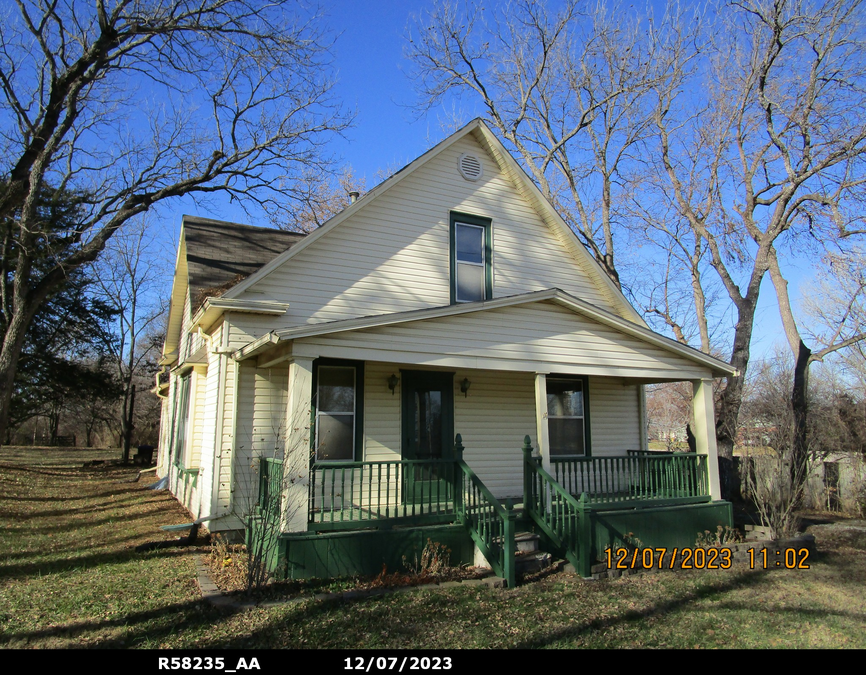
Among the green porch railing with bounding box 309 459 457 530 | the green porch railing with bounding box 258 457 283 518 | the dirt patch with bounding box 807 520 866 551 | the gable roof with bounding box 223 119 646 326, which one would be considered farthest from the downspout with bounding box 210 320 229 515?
the dirt patch with bounding box 807 520 866 551

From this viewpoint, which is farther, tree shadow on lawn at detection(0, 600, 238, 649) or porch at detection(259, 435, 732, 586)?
porch at detection(259, 435, 732, 586)

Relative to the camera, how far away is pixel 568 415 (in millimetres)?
11617

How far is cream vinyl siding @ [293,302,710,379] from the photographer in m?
7.82

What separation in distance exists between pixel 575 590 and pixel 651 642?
1635 millimetres

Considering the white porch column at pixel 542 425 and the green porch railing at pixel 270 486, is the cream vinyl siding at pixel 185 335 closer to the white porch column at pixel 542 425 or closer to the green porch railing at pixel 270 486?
the green porch railing at pixel 270 486

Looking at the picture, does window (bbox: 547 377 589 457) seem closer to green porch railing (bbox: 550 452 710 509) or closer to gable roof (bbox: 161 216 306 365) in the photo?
green porch railing (bbox: 550 452 710 509)

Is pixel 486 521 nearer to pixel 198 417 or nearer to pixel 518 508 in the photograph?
pixel 518 508

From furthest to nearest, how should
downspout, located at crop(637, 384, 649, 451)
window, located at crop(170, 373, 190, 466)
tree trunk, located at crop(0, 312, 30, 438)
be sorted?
tree trunk, located at crop(0, 312, 30, 438) → window, located at crop(170, 373, 190, 466) → downspout, located at crop(637, 384, 649, 451)

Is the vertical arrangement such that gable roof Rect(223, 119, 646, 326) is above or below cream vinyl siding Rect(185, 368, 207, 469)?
above

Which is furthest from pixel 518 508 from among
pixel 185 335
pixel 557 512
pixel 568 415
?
pixel 185 335

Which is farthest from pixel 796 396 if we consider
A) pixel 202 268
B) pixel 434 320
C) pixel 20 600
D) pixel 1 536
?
pixel 1 536

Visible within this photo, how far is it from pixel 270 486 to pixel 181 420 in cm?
714

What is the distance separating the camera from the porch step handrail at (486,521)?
7.21 meters

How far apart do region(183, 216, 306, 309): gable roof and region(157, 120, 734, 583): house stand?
5 centimetres
